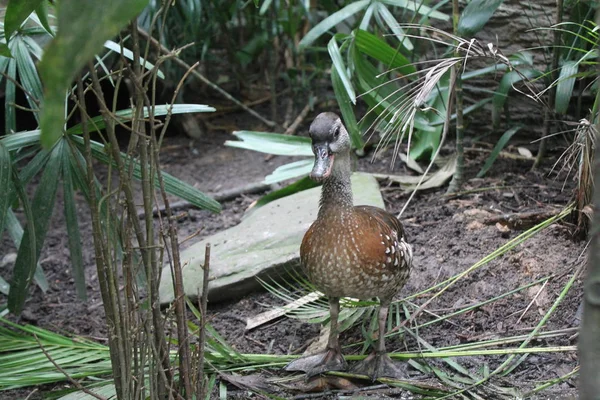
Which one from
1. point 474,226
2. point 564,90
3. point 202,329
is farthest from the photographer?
point 474,226

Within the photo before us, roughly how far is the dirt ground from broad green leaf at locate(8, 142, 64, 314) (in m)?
0.28

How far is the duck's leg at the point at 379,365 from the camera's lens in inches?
116

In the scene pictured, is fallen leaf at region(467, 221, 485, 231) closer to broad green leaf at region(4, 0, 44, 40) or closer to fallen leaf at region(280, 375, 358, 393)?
fallen leaf at region(280, 375, 358, 393)

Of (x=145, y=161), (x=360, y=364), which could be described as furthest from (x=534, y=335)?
(x=145, y=161)

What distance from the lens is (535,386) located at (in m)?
2.71

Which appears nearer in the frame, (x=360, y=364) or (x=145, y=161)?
(x=145, y=161)

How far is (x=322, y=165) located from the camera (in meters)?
2.93

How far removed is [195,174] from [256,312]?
240cm

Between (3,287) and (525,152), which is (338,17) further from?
(3,287)

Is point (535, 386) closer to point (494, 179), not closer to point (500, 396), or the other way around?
point (500, 396)

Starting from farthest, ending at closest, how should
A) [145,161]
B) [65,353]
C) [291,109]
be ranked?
[291,109] < [65,353] < [145,161]

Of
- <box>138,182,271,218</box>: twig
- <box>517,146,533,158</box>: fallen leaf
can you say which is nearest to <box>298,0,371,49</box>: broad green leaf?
<box>138,182,271,218</box>: twig

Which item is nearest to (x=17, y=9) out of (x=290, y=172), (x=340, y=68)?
(x=340, y=68)

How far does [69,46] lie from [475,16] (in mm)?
2896
